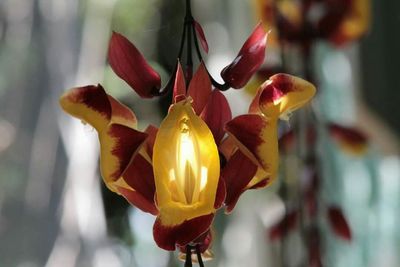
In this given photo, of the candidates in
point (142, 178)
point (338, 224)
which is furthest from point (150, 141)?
point (338, 224)

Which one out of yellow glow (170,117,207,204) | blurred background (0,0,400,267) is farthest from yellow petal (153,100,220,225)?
blurred background (0,0,400,267)

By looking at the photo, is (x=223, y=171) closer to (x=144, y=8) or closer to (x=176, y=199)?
(x=176, y=199)

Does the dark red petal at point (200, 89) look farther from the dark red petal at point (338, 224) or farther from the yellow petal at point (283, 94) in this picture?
the dark red petal at point (338, 224)

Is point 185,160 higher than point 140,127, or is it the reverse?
point 185,160

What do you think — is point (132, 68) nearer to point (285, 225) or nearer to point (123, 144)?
point (123, 144)

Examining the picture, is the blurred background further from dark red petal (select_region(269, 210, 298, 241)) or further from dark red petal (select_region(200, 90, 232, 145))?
dark red petal (select_region(200, 90, 232, 145))

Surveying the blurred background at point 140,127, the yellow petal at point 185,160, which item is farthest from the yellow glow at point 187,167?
the blurred background at point 140,127
